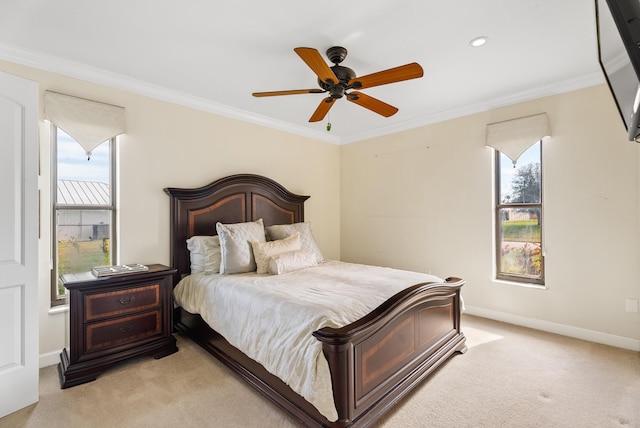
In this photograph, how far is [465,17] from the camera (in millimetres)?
2068

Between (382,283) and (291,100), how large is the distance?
229 centimetres

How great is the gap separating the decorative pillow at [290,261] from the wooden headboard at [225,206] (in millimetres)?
958

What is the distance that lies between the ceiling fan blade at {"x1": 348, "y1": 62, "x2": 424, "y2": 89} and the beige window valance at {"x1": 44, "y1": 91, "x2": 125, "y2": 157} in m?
2.27

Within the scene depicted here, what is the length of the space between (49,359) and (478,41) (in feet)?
14.3

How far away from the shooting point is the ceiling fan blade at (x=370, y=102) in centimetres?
251

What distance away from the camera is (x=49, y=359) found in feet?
8.50

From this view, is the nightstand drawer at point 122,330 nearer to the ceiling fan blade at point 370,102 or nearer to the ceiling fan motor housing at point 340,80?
the ceiling fan motor housing at point 340,80

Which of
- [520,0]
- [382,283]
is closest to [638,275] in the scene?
[382,283]

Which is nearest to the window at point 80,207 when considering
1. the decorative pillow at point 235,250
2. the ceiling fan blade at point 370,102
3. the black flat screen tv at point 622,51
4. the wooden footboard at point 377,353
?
the decorative pillow at point 235,250

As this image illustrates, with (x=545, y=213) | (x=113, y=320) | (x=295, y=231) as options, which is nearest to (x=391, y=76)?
(x=295, y=231)

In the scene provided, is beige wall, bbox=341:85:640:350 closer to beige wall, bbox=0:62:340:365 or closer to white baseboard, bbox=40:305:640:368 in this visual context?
white baseboard, bbox=40:305:640:368

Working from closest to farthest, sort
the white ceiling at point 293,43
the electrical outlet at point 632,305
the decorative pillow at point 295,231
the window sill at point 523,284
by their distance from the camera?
the white ceiling at point 293,43 → the electrical outlet at point 632,305 → the window sill at point 523,284 → the decorative pillow at point 295,231

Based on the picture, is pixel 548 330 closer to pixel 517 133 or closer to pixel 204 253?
pixel 517 133

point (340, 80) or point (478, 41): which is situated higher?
point (478, 41)
